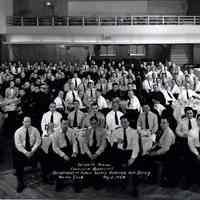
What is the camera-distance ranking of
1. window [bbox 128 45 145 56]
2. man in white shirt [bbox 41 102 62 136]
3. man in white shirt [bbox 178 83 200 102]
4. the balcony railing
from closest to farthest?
man in white shirt [bbox 41 102 62 136]
man in white shirt [bbox 178 83 200 102]
the balcony railing
window [bbox 128 45 145 56]

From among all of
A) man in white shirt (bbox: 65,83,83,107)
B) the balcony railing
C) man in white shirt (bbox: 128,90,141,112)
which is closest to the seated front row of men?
man in white shirt (bbox: 128,90,141,112)

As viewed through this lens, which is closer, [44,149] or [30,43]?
[44,149]

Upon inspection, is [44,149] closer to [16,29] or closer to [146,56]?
[16,29]

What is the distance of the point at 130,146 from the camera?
5.05m

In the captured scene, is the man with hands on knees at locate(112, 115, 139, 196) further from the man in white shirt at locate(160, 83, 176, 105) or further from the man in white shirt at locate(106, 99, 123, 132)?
the man in white shirt at locate(160, 83, 176, 105)

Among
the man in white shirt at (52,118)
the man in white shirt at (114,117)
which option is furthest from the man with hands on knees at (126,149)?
the man in white shirt at (52,118)


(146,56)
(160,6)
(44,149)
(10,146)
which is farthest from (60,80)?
(160,6)

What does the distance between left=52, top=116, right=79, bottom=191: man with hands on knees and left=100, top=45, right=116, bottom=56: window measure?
640 inches

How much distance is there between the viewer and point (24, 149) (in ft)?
16.8

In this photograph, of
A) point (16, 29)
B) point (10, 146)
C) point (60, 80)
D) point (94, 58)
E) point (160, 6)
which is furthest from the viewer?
point (160, 6)

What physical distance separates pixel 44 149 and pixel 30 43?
1487cm

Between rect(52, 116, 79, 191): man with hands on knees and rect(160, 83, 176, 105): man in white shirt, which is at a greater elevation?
rect(160, 83, 176, 105): man in white shirt

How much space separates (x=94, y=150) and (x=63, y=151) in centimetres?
46

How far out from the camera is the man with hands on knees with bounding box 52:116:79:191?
4.86 metres
